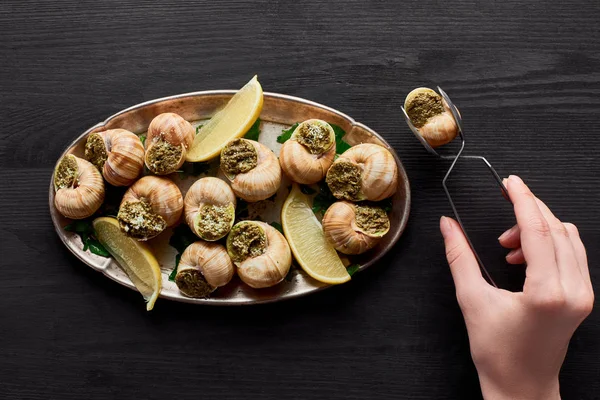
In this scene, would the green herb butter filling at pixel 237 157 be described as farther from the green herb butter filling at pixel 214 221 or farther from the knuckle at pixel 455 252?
the knuckle at pixel 455 252

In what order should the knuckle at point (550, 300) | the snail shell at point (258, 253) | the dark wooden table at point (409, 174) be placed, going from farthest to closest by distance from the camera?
the dark wooden table at point (409, 174)
the snail shell at point (258, 253)
the knuckle at point (550, 300)

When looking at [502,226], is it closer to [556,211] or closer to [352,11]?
[556,211]

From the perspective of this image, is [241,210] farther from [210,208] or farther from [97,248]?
[97,248]

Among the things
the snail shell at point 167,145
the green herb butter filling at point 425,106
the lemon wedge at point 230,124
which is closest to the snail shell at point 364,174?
the green herb butter filling at point 425,106

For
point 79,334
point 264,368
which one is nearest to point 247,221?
point 264,368

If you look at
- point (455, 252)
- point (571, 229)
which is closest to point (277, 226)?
point (455, 252)

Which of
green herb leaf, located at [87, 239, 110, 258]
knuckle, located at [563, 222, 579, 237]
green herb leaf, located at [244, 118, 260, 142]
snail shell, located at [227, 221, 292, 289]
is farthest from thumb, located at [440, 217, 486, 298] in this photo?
green herb leaf, located at [87, 239, 110, 258]
